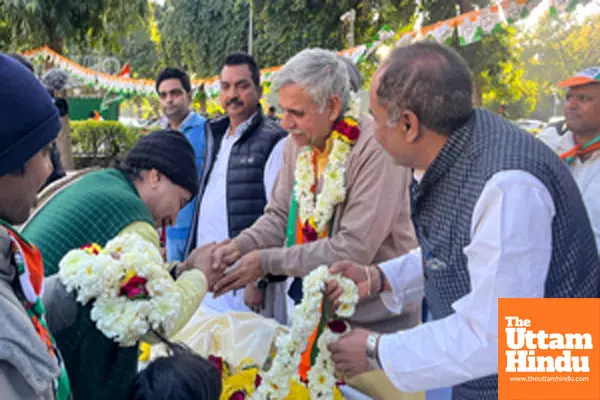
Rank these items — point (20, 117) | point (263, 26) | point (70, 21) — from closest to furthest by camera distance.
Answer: point (20, 117) → point (70, 21) → point (263, 26)

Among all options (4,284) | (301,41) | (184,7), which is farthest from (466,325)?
(184,7)

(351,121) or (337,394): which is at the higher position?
(351,121)

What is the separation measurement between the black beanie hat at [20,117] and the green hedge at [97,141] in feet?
44.7

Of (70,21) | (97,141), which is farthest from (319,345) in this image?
(97,141)

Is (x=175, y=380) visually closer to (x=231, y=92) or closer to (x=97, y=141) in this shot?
(x=231, y=92)

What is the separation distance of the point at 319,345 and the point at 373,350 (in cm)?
44

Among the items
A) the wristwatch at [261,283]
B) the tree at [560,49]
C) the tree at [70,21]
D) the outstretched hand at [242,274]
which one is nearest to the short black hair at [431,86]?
the outstretched hand at [242,274]

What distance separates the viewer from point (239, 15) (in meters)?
24.0

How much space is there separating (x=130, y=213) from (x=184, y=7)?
25210 millimetres

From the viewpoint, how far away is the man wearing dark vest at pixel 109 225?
166cm

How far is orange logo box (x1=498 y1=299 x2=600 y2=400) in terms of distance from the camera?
63.2 inches

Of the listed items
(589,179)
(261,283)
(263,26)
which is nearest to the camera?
(261,283)

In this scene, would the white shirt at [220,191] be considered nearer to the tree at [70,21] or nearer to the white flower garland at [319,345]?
the white flower garland at [319,345]

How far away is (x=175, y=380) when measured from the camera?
171cm
